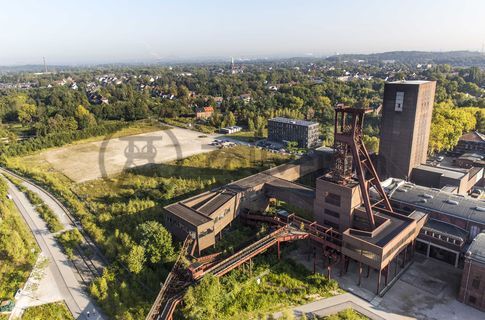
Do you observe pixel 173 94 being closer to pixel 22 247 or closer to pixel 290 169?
pixel 290 169

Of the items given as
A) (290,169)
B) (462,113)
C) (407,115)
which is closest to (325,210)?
(290,169)

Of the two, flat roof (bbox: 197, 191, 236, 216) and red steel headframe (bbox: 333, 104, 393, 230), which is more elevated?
red steel headframe (bbox: 333, 104, 393, 230)

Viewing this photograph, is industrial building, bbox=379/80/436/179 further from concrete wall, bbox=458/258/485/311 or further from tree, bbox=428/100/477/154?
concrete wall, bbox=458/258/485/311

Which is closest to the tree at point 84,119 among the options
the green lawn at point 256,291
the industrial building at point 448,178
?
the green lawn at point 256,291

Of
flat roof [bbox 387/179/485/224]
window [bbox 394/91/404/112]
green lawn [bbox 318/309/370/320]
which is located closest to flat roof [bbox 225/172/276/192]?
flat roof [bbox 387/179/485/224]

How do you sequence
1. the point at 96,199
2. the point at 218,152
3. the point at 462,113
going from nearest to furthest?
the point at 96,199 → the point at 462,113 → the point at 218,152

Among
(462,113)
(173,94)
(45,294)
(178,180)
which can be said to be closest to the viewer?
(45,294)
